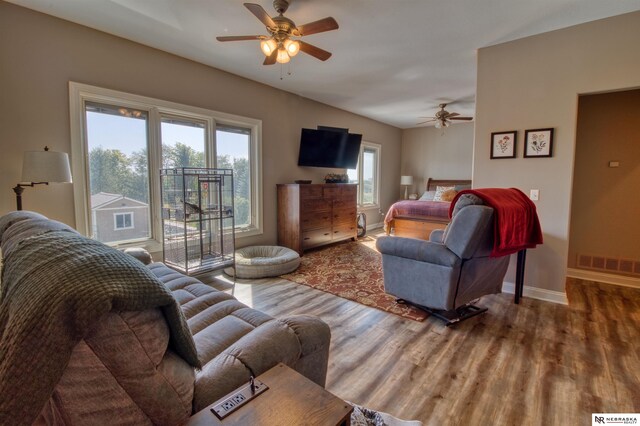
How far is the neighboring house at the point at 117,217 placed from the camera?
3.15 m

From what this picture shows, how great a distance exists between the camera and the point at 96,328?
676mm

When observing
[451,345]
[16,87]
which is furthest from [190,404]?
[16,87]

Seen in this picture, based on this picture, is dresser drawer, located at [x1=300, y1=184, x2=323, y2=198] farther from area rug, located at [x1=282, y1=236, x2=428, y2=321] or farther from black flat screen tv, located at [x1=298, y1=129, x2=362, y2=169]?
area rug, located at [x1=282, y1=236, x2=428, y2=321]

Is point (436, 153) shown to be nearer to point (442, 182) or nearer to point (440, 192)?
point (442, 182)

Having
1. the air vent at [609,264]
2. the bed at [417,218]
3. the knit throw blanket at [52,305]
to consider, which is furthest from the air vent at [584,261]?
the knit throw blanket at [52,305]

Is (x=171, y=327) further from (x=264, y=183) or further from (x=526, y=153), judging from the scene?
(x=264, y=183)

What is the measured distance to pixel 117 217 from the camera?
327 centimetres

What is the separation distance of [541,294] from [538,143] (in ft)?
5.17

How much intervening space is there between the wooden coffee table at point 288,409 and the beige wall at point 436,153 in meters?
7.58

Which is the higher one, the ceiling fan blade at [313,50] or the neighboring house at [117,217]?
the ceiling fan blade at [313,50]

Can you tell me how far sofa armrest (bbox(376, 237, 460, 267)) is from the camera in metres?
2.46

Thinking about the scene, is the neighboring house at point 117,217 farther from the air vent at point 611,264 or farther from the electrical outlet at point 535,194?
the air vent at point 611,264

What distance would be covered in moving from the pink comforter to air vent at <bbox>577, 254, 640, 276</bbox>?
2.16m

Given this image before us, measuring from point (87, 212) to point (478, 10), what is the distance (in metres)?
4.11
